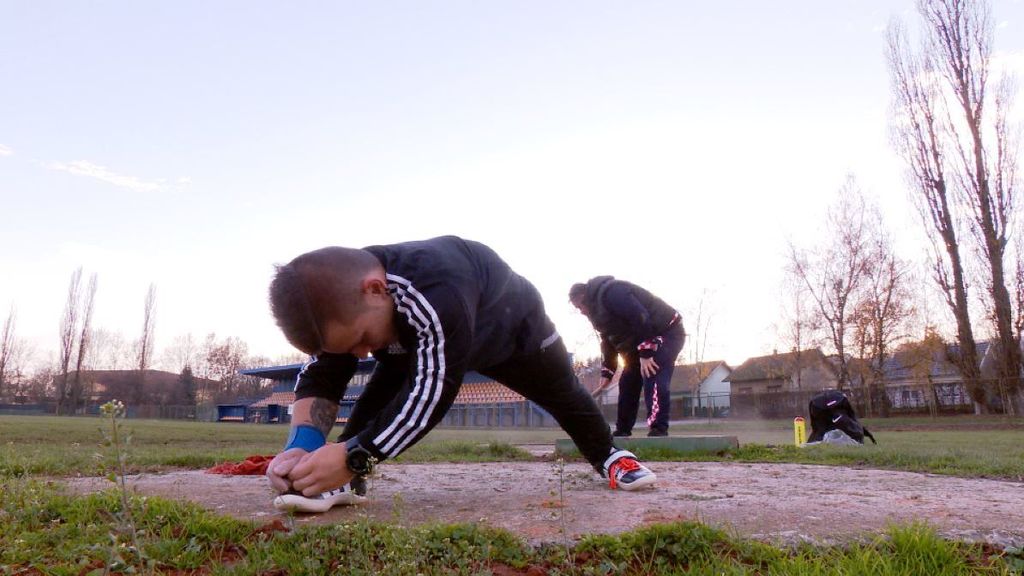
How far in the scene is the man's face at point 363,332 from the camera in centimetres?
255

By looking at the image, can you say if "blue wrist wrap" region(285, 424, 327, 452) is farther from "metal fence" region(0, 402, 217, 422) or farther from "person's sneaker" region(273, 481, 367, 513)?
"metal fence" region(0, 402, 217, 422)

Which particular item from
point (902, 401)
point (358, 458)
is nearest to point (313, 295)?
point (358, 458)

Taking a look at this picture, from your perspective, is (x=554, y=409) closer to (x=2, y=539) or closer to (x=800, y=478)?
(x=800, y=478)

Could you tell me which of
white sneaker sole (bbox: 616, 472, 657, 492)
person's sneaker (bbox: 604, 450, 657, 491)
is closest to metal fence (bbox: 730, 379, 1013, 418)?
person's sneaker (bbox: 604, 450, 657, 491)

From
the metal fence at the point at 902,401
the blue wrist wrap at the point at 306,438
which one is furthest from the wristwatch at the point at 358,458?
the metal fence at the point at 902,401

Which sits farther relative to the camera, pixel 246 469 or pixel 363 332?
pixel 246 469

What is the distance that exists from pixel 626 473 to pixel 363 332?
1619mm

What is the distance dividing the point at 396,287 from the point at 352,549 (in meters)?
0.98

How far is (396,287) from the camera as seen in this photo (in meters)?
2.69

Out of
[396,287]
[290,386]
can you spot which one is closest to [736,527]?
[396,287]

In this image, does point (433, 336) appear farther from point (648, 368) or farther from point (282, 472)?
point (648, 368)

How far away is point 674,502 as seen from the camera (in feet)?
9.86

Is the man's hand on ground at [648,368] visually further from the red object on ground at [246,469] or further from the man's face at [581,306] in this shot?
the red object on ground at [246,469]

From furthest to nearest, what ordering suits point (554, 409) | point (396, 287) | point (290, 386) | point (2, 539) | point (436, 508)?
point (290, 386) < point (554, 409) < point (436, 508) < point (396, 287) < point (2, 539)
